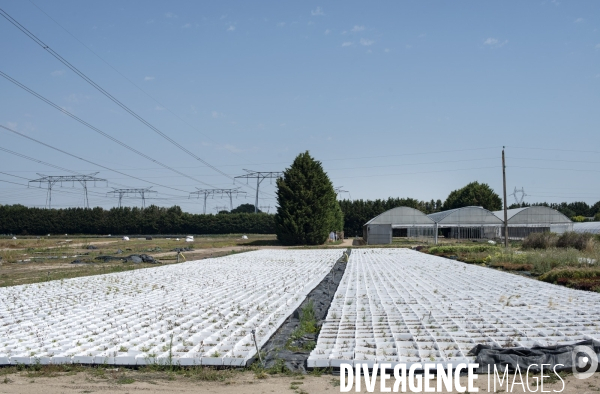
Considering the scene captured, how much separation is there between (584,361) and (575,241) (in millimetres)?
22453

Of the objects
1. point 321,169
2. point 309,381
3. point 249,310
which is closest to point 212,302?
point 249,310

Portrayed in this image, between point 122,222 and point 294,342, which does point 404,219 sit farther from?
point 122,222

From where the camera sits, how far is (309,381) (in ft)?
18.2

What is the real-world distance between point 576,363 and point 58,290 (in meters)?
11.5

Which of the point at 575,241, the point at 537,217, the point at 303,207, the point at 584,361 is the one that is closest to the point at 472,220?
the point at 537,217

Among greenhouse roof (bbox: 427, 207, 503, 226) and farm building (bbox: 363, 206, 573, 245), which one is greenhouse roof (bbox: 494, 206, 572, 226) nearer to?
farm building (bbox: 363, 206, 573, 245)

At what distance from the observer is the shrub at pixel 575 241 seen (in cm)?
2442

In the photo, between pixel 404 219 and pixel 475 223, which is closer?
pixel 475 223

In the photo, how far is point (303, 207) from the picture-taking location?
42.3 meters

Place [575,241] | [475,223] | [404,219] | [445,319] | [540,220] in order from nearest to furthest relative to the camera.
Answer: [445,319], [575,241], [540,220], [475,223], [404,219]

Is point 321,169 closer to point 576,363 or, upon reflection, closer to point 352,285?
point 352,285

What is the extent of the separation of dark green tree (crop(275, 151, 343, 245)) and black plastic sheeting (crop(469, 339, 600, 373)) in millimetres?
35882

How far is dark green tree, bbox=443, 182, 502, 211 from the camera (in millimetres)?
67750

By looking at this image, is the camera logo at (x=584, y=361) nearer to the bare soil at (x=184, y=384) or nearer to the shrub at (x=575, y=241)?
the bare soil at (x=184, y=384)
